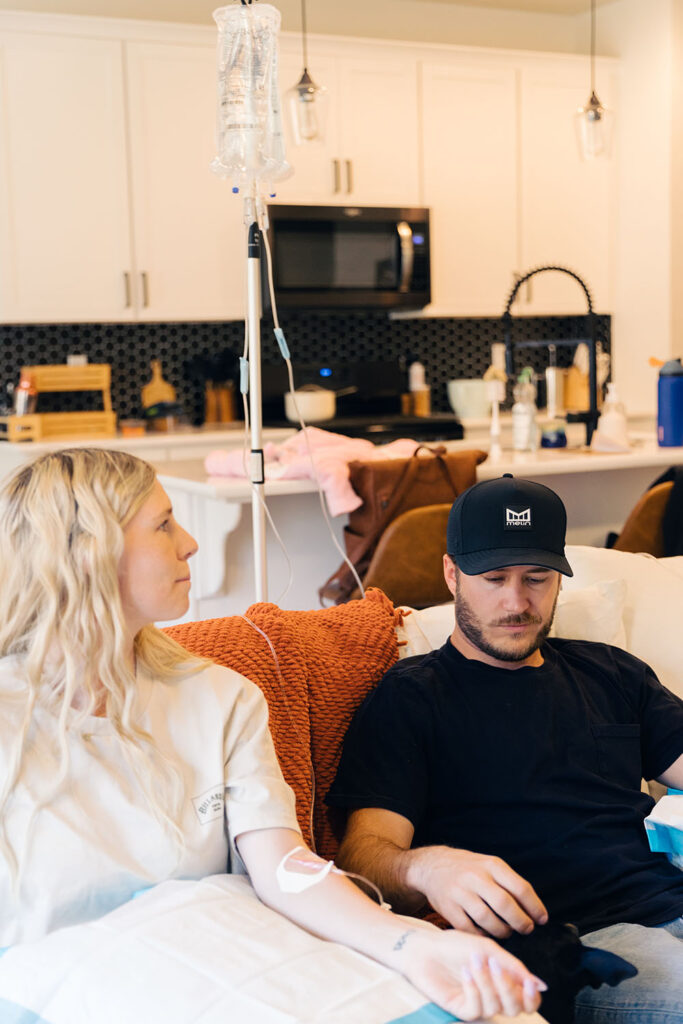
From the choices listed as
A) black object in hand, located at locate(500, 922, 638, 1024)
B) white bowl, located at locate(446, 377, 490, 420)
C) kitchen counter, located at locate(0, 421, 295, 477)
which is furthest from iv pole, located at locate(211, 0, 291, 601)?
white bowl, located at locate(446, 377, 490, 420)

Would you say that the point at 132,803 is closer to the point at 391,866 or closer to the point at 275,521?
the point at 391,866

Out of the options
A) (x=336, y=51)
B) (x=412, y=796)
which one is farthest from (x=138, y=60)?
(x=412, y=796)

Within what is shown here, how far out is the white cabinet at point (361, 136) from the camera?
16.5ft

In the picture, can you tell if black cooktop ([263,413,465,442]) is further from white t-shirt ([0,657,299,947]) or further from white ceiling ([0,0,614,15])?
white t-shirt ([0,657,299,947])

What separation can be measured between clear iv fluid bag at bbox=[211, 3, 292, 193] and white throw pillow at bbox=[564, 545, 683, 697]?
1003 millimetres

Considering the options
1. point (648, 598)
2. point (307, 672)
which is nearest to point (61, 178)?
point (648, 598)

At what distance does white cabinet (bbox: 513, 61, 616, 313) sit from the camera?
18.0ft

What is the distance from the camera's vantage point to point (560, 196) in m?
5.59

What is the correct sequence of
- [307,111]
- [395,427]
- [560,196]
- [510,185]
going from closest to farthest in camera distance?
[307,111], [395,427], [510,185], [560,196]

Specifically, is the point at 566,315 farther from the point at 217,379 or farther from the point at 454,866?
the point at 454,866

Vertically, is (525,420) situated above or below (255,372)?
below

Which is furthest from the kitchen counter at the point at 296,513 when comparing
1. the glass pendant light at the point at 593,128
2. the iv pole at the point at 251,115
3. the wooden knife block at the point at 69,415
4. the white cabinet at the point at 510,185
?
the white cabinet at the point at 510,185

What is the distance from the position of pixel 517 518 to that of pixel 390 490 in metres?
1.25

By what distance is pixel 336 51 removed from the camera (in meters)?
5.03
